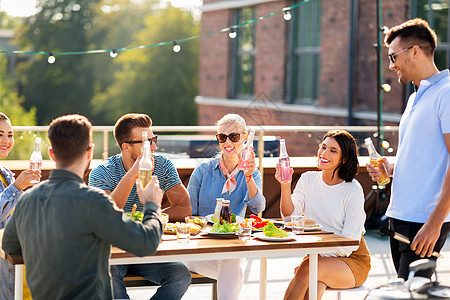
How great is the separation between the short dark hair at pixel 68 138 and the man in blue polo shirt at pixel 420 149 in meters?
1.47

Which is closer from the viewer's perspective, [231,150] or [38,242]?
[38,242]

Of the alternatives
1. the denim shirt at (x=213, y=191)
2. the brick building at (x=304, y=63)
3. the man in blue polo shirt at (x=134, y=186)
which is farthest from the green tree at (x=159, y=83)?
the man in blue polo shirt at (x=134, y=186)

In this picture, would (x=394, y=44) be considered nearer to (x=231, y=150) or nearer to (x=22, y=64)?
(x=231, y=150)

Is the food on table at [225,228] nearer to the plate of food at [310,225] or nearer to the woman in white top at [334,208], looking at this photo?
the plate of food at [310,225]

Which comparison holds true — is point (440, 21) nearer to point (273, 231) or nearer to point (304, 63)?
point (304, 63)

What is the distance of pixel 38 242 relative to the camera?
8.32ft


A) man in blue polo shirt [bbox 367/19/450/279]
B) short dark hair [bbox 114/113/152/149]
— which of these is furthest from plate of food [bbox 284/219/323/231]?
short dark hair [bbox 114/113/152/149]

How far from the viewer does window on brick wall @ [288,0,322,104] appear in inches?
495

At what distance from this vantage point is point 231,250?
3105 mm

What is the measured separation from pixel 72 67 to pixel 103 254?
40.6 meters

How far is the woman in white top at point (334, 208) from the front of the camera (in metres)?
3.63

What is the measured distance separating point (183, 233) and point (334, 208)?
99cm

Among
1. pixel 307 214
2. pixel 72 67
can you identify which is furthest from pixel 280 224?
pixel 72 67

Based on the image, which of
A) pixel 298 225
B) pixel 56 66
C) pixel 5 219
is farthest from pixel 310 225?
pixel 56 66
